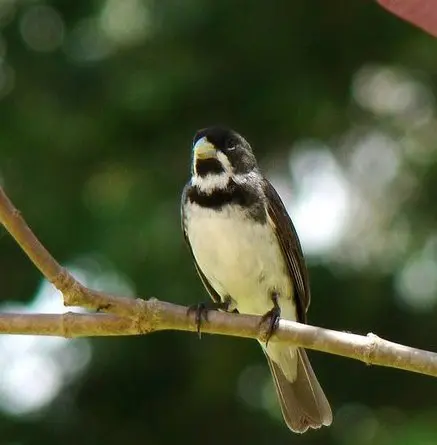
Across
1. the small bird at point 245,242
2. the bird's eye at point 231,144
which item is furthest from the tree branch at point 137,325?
the bird's eye at point 231,144

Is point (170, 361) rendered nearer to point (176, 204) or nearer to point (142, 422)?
point (142, 422)

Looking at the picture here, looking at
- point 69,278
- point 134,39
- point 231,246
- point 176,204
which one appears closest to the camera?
point 69,278

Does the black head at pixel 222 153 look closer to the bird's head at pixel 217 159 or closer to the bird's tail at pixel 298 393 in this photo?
the bird's head at pixel 217 159

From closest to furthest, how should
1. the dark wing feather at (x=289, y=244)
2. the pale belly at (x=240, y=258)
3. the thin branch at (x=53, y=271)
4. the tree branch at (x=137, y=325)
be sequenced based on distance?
the thin branch at (x=53, y=271)
the tree branch at (x=137, y=325)
the pale belly at (x=240, y=258)
the dark wing feather at (x=289, y=244)

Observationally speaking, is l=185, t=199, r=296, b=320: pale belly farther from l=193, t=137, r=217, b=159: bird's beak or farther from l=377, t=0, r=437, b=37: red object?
l=377, t=0, r=437, b=37: red object

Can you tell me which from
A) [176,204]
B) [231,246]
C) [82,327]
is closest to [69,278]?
[82,327]

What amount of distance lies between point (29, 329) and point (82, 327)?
0.12 meters

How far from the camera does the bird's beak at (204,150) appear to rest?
3.92 meters

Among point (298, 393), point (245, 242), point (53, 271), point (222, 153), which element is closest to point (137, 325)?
point (53, 271)

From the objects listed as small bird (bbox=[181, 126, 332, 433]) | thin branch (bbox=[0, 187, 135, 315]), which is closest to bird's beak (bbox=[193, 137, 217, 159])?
small bird (bbox=[181, 126, 332, 433])

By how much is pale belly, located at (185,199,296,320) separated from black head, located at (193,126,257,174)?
0.45 ft

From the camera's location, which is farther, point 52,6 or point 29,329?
point 52,6

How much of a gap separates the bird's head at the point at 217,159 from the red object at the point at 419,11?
2.13m

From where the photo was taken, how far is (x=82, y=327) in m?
2.78
